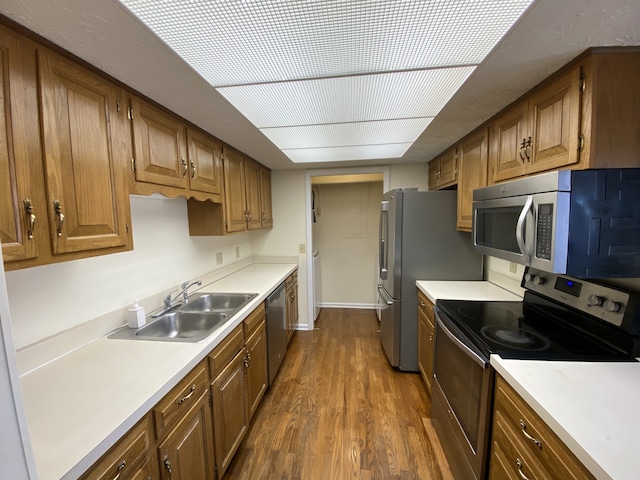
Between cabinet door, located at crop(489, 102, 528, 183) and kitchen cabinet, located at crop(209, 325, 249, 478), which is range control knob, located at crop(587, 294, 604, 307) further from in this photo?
kitchen cabinet, located at crop(209, 325, 249, 478)

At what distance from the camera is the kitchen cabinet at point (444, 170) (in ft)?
7.70

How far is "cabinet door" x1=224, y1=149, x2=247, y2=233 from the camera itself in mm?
2210

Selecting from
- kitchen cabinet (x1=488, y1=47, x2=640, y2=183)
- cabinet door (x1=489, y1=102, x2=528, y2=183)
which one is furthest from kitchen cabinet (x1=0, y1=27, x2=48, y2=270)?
cabinet door (x1=489, y1=102, x2=528, y2=183)

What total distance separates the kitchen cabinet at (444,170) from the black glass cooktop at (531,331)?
1.17 m

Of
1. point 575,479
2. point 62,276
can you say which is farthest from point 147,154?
point 575,479

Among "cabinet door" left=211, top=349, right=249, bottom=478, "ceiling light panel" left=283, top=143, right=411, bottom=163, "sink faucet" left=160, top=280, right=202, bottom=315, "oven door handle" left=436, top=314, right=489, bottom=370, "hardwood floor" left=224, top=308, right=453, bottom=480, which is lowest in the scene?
"hardwood floor" left=224, top=308, right=453, bottom=480

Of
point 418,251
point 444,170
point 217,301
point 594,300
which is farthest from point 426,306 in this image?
point 217,301

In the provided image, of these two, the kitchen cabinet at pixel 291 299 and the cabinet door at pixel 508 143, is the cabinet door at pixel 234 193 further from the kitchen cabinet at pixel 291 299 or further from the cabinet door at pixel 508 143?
the cabinet door at pixel 508 143

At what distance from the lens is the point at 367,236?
4188 millimetres

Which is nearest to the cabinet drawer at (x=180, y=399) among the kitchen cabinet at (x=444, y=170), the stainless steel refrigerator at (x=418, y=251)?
the stainless steel refrigerator at (x=418, y=251)

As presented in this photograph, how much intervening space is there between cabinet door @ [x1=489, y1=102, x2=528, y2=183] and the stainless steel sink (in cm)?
186

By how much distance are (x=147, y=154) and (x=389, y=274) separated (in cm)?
211

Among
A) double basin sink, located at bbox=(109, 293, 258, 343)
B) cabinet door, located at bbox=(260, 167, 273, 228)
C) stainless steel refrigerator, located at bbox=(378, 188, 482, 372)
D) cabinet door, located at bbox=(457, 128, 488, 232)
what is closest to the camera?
double basin sink, located at bbox=(109, 293, 258, 343)

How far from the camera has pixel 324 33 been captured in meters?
0.92
